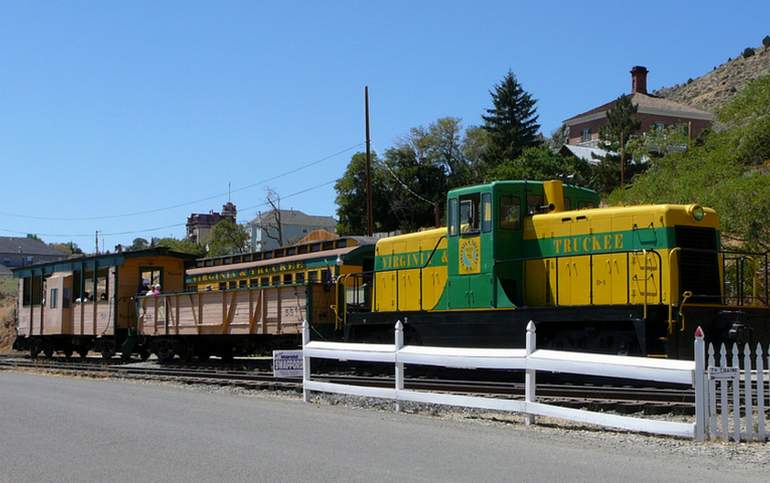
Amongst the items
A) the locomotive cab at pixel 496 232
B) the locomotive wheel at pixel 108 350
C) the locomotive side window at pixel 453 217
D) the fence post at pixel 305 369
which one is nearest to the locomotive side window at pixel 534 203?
the locomotive cab at pixel 496 232

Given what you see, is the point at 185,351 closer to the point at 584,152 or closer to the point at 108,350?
the point at 108,350

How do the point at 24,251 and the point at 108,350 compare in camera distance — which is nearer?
the point at 108,350

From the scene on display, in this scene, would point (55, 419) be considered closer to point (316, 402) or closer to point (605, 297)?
point (316, 402)

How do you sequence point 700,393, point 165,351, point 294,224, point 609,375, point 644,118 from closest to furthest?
1. point 700,393
2. point 609,375
3. point 165,351
4. point 644,118
5. point 294,224

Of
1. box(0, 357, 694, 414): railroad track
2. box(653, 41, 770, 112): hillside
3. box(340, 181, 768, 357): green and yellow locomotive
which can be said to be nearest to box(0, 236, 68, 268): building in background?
box(653, 41, 770, 112): hillside

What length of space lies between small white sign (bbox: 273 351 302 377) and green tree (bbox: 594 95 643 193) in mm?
38844

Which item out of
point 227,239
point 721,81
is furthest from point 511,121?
point 721,81

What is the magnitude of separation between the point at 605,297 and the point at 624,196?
1574 centimetres

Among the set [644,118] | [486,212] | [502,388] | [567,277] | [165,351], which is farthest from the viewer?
[644,118]

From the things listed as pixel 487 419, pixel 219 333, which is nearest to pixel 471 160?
pixel 219 333

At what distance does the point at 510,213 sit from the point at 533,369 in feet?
18.4

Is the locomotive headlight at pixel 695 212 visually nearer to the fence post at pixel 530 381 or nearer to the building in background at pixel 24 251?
the fence post at pixel 530 381

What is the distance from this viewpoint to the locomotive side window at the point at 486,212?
15562 millimetres

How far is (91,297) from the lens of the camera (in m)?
28.0
